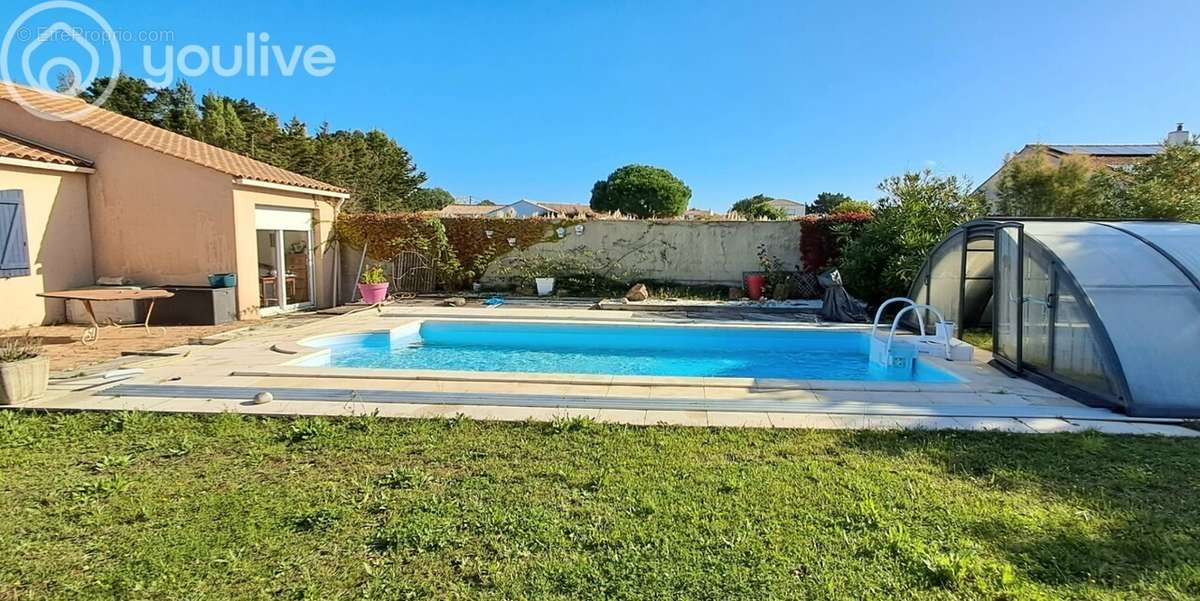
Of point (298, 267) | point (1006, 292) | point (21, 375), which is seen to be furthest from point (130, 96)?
point (1006, 292)

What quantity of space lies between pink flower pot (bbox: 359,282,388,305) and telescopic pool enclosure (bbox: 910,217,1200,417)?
13.5 meters

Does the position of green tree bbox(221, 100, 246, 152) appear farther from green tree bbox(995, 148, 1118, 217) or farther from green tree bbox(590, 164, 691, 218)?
green tree bbox(995, 148, 1118, 217)

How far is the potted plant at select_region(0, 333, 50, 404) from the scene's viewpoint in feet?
19.9

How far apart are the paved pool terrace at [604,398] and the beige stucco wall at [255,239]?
4699 millimetres

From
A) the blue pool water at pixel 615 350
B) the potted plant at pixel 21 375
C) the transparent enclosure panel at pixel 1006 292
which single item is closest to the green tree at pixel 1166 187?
the transparent enclosure panel at pixel 1006 292

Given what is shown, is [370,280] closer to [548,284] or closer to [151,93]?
[548,284]

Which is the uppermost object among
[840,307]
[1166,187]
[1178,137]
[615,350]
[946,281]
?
[1178,137]

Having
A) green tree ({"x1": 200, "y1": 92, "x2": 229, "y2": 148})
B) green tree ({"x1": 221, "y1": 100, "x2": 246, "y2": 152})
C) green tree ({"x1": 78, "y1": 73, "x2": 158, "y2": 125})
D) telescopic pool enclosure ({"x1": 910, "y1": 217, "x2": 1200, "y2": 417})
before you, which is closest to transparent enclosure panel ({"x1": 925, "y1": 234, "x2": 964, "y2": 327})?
telescopic pool enclosure ({"x1": 910, "y1": 217, "x2": 1200, "y2": 417})

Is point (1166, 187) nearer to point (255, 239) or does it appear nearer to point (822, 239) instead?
point (822, 239)

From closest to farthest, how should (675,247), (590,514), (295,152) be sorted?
(590,514) → (675,247) → (295,152)

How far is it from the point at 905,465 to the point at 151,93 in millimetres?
40026

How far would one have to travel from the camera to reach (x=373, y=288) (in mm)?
15000

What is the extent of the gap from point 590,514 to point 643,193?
50.9 metres

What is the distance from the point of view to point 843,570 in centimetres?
300
